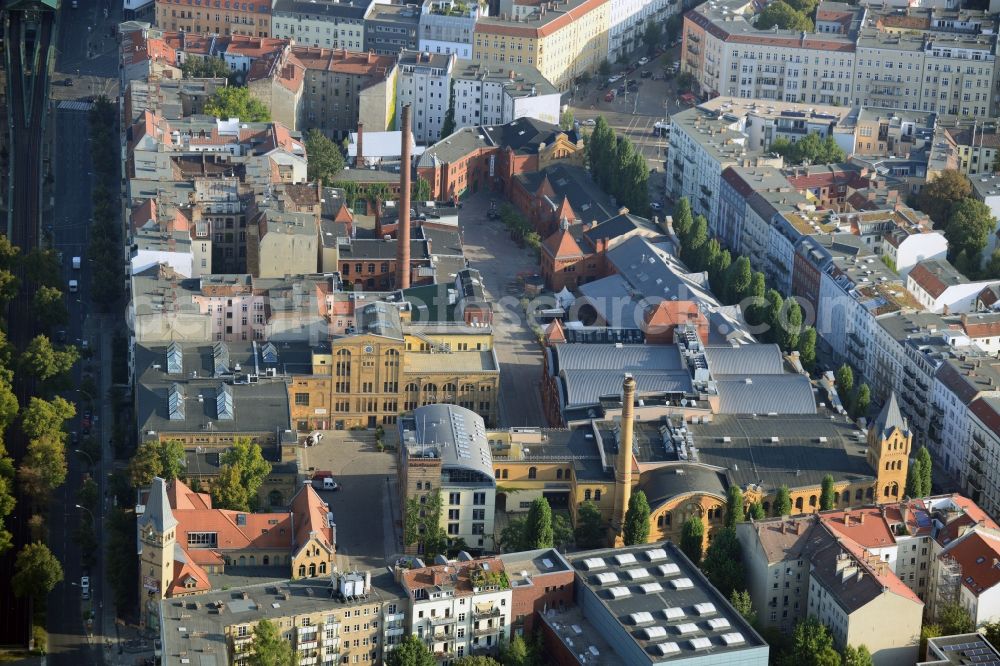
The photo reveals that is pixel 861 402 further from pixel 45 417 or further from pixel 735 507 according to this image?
pixel 45 417

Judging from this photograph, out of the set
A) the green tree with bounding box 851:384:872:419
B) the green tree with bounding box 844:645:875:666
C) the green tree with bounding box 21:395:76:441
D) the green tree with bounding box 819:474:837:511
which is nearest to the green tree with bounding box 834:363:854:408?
the green tree with bounding box 851:384:872:419

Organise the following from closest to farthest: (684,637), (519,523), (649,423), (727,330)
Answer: (684,637) < (519,523) < (649,423) < (727,330)

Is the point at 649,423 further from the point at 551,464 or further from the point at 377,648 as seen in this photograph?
the point at 377,648

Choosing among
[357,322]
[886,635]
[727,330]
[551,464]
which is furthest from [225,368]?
[886,635]

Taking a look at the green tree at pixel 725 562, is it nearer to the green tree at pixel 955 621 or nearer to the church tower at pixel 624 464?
the church tower at pixel 624 464

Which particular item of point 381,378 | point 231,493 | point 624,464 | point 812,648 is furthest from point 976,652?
point 381,378

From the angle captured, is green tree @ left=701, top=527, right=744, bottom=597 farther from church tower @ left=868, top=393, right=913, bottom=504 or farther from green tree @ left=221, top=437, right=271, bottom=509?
green tree @ left=221, top=437, right=271, bottom=509
